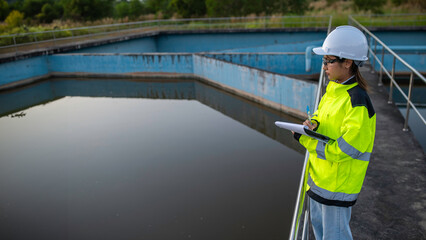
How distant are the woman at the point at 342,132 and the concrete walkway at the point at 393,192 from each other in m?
0.90

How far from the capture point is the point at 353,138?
5.87 ft

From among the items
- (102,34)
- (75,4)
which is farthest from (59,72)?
(75,4)

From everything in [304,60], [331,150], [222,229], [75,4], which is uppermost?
[75,4]

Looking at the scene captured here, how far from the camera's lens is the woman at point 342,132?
1.82m

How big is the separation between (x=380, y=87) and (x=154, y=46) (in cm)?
1689

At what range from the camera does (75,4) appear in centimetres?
4238

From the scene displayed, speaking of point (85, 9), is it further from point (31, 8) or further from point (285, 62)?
point (285, 62)

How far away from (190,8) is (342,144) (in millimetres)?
35614

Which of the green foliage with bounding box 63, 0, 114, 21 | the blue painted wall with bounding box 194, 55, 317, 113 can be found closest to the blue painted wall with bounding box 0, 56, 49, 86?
the blue painted wall with bounding box 194, 55, 317, 113

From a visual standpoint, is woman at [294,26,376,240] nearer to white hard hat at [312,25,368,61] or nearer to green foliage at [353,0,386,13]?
white hard hat at [312,25,368,61]

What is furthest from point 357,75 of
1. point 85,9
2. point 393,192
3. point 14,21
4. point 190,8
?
point 85,9

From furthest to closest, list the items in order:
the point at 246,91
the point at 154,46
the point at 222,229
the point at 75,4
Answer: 1. the point at 75,4
2. the point at 154,46
3. the point at 246,91
4. the point at 222,229

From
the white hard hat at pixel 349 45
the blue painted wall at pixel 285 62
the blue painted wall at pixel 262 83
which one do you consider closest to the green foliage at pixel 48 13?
the blue painted wall at pixel 262 83

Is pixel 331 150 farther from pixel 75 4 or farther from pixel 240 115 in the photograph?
pixel 75 4
